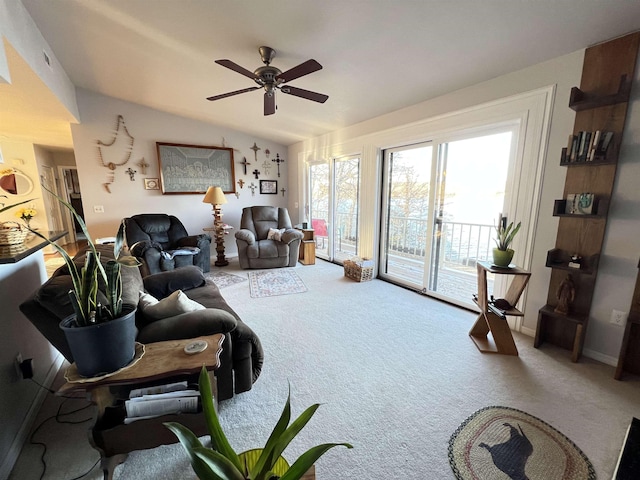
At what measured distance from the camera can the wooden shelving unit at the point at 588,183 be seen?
1812 mm

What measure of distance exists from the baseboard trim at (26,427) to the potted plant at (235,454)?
1.27 meters

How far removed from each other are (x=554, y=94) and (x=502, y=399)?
2255mm

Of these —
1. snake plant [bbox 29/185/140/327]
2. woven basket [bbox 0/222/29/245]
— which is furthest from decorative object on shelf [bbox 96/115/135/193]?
snake plant [bbox 29/185/140/327]

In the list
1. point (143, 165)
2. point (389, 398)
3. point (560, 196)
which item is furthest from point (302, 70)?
point (143, 165)

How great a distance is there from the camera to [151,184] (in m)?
4.62

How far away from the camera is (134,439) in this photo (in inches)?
44.7

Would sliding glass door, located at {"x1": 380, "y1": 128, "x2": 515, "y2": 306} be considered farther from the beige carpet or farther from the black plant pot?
the black plant pot

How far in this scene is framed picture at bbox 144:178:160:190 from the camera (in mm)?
4590

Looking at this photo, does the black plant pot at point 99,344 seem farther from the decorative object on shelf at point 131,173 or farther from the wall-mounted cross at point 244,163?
the wall-mounted cross at point 244,163

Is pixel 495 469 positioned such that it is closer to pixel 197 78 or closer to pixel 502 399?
A: pixel 502 399

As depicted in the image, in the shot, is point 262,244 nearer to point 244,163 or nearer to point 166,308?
point 244,163

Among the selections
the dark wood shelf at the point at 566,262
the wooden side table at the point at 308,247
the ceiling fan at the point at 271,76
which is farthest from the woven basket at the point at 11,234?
the wooden side table at the point at 308,247

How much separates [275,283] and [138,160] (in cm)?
312

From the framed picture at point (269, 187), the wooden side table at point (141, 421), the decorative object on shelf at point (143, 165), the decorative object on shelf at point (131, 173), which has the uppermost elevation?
the decorative object on shelf at point (143, 165)
